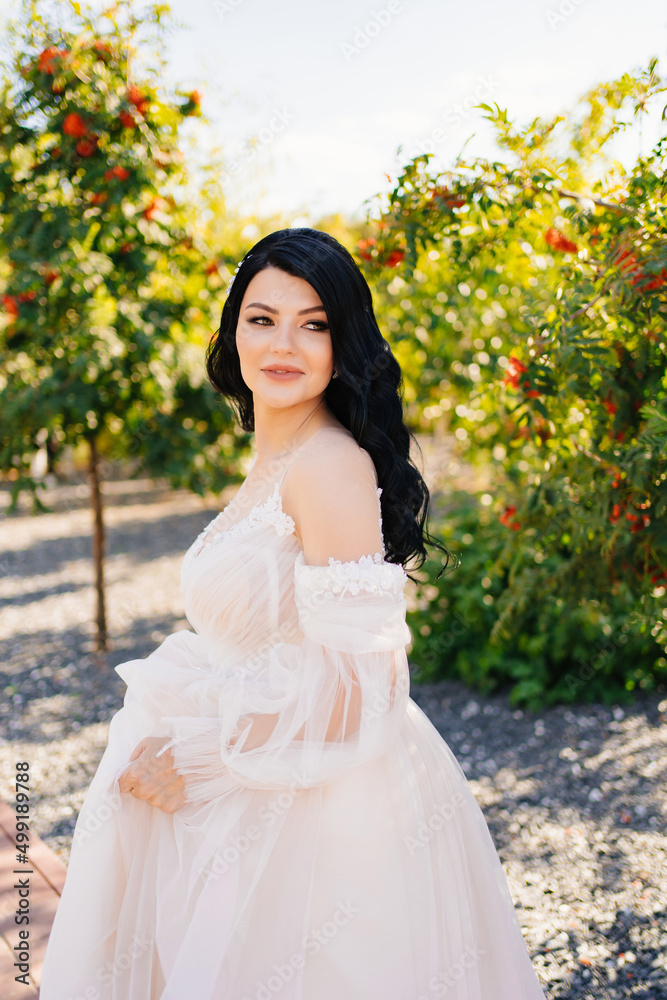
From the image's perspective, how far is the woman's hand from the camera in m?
1.51

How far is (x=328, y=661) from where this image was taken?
4.77 ft

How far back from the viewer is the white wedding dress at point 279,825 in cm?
143

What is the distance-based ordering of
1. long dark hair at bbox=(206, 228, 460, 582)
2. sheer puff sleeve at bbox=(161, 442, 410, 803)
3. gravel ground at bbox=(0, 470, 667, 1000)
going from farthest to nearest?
gravel ground at bbox=(0, 470, 667, 1000), long dark hair at bbox=(206, 228, 460, 582), sheer puff sleeve at bbox=(161, 442, 410, 803)

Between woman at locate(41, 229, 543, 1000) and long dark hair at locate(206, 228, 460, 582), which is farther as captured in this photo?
long dark hair at locate(206, 228, 460, 582)

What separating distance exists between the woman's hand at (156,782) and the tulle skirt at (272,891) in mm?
34

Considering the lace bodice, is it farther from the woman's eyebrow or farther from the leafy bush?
the leafy bush

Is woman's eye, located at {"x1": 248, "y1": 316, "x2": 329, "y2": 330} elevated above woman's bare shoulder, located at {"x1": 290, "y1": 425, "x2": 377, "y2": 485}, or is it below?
above

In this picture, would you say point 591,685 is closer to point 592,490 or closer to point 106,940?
point 592,490

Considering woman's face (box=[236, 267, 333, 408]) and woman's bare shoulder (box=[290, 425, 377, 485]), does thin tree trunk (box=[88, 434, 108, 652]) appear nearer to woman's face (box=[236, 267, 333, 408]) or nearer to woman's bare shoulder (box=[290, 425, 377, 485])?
woman's face (box=[236, 267, 333, 408])

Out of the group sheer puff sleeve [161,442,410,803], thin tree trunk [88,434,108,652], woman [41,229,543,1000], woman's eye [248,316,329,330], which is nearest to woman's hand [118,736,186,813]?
woman [41,229,543,1000]

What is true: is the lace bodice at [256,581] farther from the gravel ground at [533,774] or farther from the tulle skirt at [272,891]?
the gravel ground at [533,774]

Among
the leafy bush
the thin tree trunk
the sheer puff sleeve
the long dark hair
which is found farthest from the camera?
the thin tree trunk

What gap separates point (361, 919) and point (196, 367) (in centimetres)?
372

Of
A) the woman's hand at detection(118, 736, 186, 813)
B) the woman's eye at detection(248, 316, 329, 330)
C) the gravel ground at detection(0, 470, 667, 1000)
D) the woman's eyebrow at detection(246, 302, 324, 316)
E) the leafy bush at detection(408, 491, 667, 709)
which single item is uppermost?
the woman's eyebrow at detection(246, 302, 324, 316)
